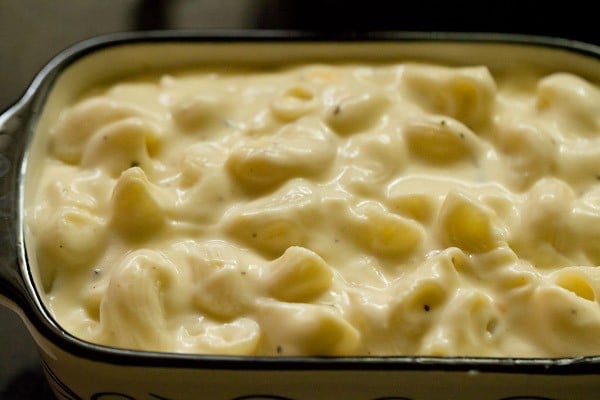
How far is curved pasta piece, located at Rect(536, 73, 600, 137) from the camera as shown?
1383mm

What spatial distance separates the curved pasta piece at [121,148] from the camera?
1289 millimetres

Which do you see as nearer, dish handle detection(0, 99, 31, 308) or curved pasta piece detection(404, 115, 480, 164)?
dish handle detection(0, 99, 31, 308)

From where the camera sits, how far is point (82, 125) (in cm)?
137

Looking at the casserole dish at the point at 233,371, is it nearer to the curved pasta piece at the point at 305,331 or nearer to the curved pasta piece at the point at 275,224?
the curved pasta piece at the point at 305,331

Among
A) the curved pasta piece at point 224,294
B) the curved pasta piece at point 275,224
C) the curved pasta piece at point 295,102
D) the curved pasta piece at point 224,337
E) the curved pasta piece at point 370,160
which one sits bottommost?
the curved pasta piece at point 224,337

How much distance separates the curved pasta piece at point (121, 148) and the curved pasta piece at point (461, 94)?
511 mm

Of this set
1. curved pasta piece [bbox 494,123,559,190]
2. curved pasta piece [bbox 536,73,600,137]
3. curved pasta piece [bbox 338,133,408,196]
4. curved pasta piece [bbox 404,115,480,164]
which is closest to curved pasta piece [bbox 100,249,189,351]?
curved pasta piece [bbox 338,133,408,196]

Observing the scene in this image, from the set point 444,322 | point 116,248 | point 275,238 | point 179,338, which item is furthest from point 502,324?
point 116,248

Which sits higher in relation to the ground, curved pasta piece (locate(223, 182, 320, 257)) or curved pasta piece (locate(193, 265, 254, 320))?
curved pasta piece (locate(223, 182, 320, 257))

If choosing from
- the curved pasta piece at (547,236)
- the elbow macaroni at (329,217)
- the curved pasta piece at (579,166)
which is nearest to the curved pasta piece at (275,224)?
the elbow macaroni at (329,217)

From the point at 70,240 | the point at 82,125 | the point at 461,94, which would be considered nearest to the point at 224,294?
the point at 70,240

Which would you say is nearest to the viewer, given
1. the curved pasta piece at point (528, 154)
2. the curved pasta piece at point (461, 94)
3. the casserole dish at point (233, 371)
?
the casserole dish at point (233, 371)

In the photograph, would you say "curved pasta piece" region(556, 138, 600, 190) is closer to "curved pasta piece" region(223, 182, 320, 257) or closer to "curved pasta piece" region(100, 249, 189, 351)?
"curved pasta piece" region(223, 182, 320, 257)

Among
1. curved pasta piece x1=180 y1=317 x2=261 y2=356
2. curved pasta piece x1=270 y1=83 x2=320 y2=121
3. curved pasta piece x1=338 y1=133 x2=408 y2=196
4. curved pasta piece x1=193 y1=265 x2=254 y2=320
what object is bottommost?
curved pasta piece x1=180 y1=317 x2=261 y2=356
